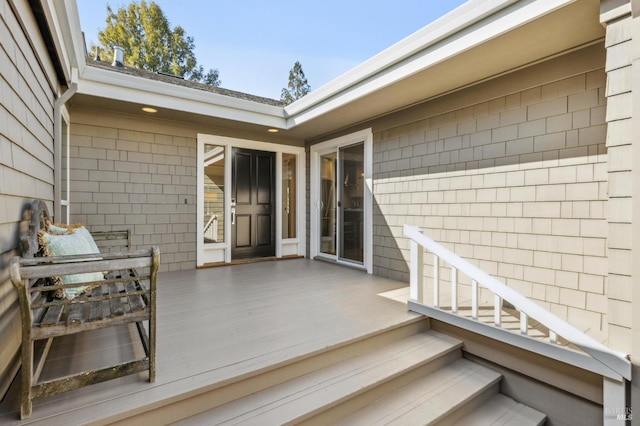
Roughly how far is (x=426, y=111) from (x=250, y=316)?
318cm

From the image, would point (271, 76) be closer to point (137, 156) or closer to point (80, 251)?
point (137, 156)

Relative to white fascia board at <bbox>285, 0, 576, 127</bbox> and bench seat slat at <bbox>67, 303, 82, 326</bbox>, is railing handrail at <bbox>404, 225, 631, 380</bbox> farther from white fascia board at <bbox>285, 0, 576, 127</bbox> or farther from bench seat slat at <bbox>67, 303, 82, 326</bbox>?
bench seat slat at <bbox>67, 303, 82, 326</bbox>

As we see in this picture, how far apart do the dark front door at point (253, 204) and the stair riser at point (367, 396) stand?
3867mm

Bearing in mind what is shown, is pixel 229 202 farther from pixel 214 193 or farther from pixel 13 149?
pixel 13 149

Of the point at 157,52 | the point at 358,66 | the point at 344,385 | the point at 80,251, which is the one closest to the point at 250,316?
the point at 344,385

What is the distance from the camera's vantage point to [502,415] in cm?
225

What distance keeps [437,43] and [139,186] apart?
14.0 ft

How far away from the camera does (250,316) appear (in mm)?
2775

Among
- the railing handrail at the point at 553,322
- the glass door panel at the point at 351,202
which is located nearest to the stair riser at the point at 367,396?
the railing handrail at the point at 553,322

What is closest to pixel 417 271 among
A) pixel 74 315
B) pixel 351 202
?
pixel 351 202

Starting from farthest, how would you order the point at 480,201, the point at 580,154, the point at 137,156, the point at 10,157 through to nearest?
the point at 137,156, the point at 480,201, the point at 580,154, the point at 10,157

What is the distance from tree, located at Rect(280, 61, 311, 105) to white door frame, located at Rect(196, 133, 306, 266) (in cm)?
1598

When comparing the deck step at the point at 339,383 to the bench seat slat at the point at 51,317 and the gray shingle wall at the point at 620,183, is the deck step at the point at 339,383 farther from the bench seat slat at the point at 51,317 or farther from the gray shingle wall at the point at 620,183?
the gray shingle wall at the point at 620,183

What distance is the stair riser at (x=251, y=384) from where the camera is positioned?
1583mm
